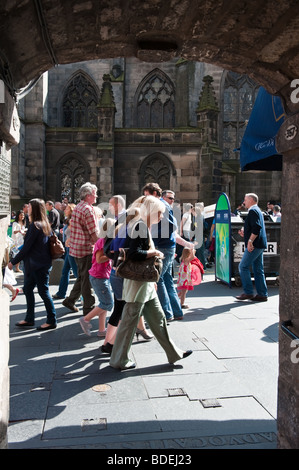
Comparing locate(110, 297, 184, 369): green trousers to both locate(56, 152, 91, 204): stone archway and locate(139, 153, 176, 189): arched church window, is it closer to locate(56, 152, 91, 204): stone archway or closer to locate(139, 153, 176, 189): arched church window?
locate(139, 153, 176, 189): arched church window

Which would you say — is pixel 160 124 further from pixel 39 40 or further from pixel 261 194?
pixel 39 40

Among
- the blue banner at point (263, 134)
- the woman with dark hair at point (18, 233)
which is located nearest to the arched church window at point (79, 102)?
the woman with dark hair at point (18, 233)

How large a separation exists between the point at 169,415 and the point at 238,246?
6.78m

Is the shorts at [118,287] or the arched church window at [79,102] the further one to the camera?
the arched church window at [79,102]

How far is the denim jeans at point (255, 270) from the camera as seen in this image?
816 centimetres

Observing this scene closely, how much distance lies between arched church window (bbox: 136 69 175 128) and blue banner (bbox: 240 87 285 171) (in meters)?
19.0

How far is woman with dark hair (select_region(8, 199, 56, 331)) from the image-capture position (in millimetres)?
6199

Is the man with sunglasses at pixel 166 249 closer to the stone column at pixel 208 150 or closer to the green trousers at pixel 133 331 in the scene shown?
the green trousers at pixel 133 331

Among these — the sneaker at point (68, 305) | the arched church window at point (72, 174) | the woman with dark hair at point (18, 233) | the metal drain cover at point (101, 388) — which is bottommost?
the metal drain cover at point (101, 388)

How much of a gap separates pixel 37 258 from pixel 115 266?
171 centimetres

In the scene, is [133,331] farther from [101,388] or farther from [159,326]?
[101,388]

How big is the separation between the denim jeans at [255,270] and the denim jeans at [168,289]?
6.98ft

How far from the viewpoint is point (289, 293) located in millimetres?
3215
